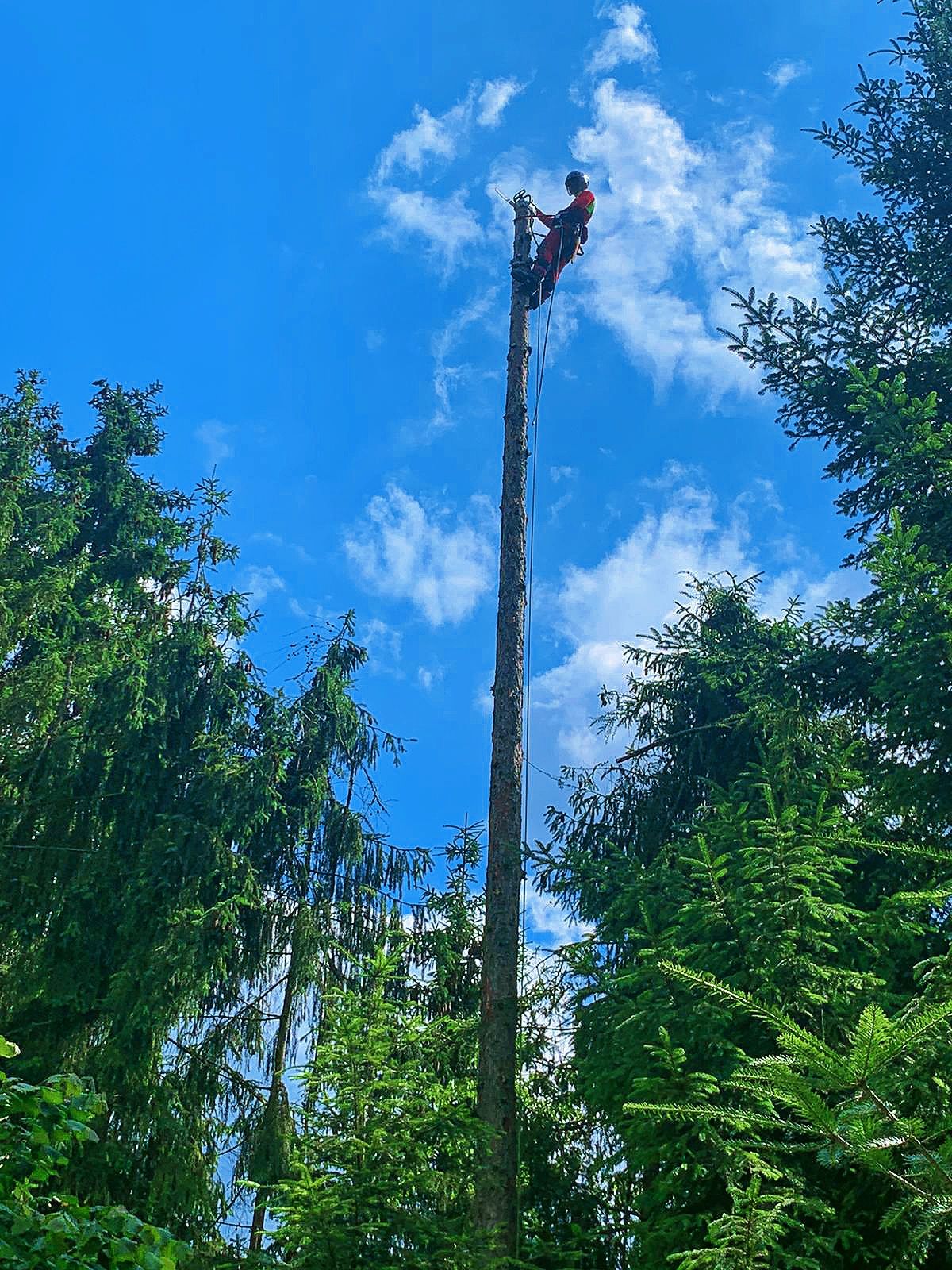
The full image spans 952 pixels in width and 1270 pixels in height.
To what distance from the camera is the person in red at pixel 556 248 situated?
435 inches

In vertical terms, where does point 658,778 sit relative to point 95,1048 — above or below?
above

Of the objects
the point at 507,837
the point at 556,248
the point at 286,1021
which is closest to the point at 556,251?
the point at 556,248

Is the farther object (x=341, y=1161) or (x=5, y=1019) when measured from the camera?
(x=5, y=1019)

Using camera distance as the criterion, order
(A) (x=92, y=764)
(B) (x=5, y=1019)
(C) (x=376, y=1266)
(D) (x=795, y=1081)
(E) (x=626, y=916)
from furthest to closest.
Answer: (A) (x=92, y=764), (B) (x=5, y=1019), (E) (x=626, y=916), (C) (x=376, y=1266), (D) (x=795, y=1081)

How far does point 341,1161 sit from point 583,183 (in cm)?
940

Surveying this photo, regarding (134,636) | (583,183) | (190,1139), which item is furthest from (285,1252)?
(583,183)

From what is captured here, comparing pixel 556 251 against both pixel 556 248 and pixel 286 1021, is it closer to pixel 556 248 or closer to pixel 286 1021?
pixel 556 248

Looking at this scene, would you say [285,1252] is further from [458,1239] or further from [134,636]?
[134,636]

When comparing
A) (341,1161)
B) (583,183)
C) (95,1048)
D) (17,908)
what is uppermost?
(583,183)

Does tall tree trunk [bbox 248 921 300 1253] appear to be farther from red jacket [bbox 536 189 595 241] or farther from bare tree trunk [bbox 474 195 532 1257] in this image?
red jacket [bbox 536 189 595 241]

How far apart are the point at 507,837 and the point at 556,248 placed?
6.07 metres

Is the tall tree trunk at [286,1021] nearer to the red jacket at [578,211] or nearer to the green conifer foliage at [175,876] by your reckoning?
the green conifer foliage at [175,876]

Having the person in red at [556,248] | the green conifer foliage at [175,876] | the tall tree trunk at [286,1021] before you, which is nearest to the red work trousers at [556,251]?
the person in red at [556,248]

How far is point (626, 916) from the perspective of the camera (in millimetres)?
8375
